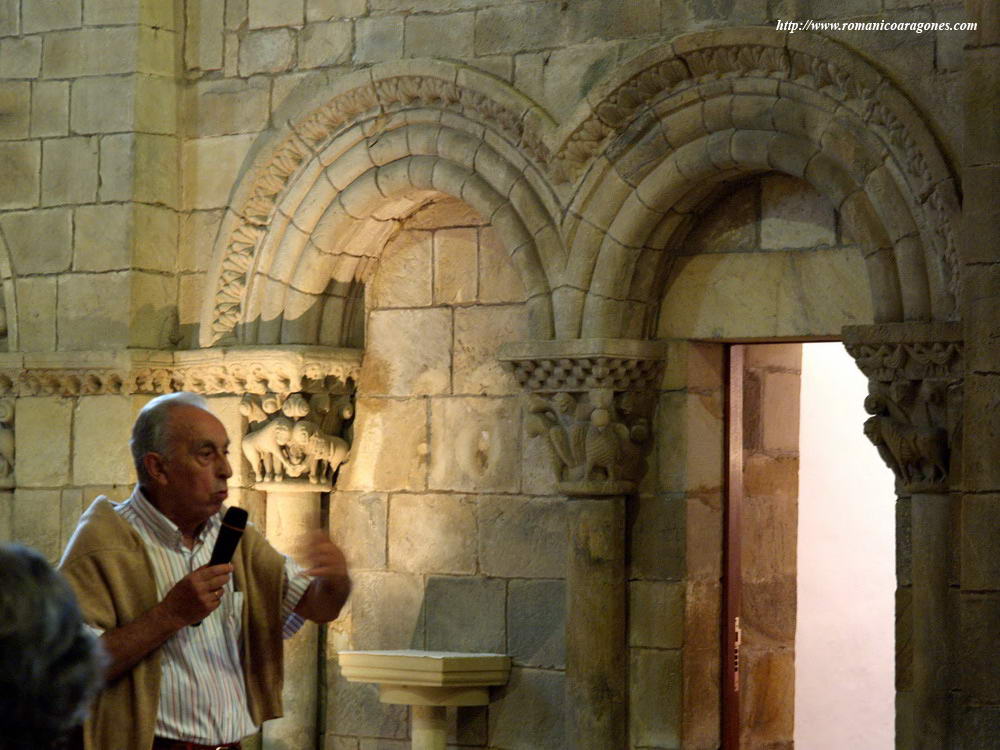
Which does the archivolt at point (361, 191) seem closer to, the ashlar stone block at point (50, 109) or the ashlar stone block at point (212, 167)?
the ashlar stone block at point (212, 167)

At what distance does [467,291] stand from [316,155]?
0.74 m

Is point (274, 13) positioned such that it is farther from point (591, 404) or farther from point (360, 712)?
point (360, 712)

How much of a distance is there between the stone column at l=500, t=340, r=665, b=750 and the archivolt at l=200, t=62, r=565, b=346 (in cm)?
25

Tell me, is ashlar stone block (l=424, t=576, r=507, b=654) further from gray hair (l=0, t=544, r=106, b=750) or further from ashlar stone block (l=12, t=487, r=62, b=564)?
gray hair (l=0, t=544, r=106, b=750)

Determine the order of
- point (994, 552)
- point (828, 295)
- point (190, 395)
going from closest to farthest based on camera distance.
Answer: point (190, 395) < point (994, 552) < point (828, 295)

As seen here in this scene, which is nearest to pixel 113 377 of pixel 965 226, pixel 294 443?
pixel 294 443

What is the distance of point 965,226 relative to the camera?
4.80 metres

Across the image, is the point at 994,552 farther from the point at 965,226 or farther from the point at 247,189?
the point at 247,189

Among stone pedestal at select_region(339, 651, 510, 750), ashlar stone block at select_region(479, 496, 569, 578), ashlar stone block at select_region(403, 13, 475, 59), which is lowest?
stone pedestal at select_region(339, 651, 510, 750)

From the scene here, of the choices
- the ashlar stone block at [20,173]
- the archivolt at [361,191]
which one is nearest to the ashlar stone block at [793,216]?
the archivolt at [361,191]

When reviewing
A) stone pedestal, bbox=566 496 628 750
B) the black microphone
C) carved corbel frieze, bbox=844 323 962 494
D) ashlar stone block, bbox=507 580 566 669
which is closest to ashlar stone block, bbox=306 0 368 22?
stone pedestal, bbox=566 496 628 750

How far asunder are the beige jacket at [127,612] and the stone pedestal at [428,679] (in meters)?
2.32

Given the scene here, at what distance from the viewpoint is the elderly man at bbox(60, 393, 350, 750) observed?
11.4ft

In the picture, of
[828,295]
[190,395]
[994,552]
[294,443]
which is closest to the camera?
[190,395]
